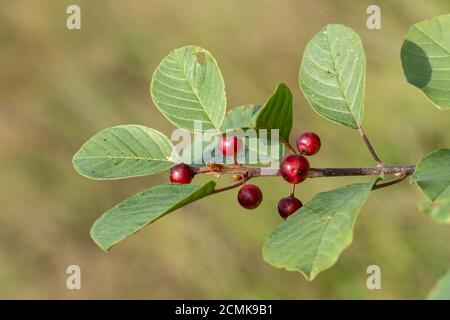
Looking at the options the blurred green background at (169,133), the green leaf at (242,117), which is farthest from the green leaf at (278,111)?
the blurred green background at (169,133)

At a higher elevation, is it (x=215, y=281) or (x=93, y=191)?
(x=93, y=191)

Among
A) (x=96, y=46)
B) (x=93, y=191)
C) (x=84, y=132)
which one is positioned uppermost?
(x=96, y=46)

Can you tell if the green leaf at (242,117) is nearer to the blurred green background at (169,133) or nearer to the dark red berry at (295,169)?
the dark red berry at (295,169)

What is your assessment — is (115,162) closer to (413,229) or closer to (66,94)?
(413,229)

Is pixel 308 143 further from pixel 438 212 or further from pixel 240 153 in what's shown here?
pixel 438 212

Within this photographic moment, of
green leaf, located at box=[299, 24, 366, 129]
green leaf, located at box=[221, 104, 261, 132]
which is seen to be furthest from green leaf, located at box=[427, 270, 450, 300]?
green leaf, located at box=[299, 24, 366, 129]

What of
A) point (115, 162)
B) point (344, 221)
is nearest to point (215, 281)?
point (115, 162)

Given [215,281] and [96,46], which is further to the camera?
[96,46]
